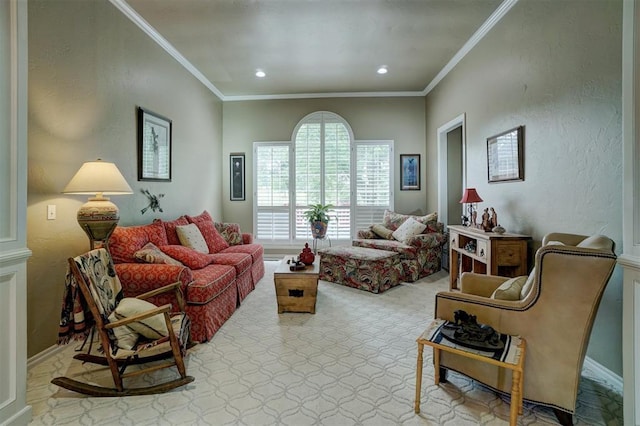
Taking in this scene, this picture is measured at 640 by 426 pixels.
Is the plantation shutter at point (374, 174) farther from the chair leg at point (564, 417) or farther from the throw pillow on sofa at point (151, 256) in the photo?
the chair leg at point (564, 417)

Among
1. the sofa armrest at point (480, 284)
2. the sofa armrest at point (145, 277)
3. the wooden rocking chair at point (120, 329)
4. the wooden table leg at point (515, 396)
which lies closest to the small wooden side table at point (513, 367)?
the wooden table leg at point (515, 396)

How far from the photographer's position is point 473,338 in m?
1.76

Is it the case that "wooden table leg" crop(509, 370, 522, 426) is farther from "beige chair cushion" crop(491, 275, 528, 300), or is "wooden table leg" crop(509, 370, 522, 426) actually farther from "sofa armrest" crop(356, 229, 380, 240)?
"sofa armrest" crop(356, 229, 380, 240)

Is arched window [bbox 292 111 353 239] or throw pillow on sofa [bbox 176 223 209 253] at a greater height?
arched window [bbox 292 111 353 239]

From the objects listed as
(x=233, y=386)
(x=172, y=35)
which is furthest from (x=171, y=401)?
(x=172, y=35)

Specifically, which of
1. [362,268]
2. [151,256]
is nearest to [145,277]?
[151,256]

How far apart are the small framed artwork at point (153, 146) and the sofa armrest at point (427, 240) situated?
375 centimetres

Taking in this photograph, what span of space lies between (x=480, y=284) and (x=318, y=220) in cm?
373

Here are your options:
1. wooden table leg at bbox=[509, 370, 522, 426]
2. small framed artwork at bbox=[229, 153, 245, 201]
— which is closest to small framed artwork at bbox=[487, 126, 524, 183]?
wooden table leg at bbox=[509, 370, 522, 426]

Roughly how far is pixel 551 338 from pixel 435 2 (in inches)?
131

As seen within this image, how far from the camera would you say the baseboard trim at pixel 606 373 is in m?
2.09

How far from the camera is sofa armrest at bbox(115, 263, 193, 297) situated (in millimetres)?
2678

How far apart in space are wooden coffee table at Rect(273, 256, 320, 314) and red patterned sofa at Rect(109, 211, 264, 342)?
544mm

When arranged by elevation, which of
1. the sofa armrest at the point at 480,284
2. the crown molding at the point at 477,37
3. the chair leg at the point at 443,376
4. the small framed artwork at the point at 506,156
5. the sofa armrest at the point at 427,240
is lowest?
the chair leg at the point at 443,376
